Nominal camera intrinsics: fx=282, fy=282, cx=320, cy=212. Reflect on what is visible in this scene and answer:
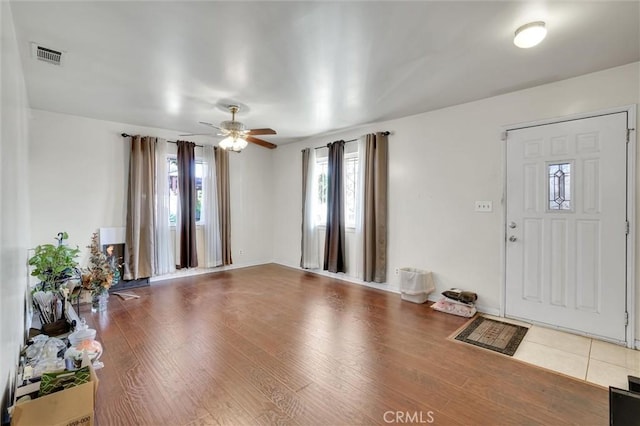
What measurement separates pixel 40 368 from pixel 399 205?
4272mm

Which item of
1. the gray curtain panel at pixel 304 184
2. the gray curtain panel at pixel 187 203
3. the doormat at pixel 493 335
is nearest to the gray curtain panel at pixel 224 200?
the gray curtain panel at pixel 187 203

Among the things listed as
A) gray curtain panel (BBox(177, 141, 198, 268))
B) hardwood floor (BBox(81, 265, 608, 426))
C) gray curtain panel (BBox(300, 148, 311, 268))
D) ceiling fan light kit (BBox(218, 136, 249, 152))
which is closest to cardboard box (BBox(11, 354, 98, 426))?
hardwood floor (BBox(81, 265, 608, 426))

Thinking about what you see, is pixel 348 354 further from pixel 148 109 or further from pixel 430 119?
pixel 148 109

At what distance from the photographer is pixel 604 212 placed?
2848 millimetres

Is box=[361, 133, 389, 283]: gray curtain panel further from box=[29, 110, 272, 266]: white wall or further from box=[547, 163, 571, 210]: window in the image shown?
box=[29, 110, 272, 266]: white wall

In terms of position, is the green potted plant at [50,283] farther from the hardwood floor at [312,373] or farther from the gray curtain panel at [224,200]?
the gray curtain panel at [224,200]

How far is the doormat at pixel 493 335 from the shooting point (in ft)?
8.96

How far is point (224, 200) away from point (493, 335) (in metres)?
4.95

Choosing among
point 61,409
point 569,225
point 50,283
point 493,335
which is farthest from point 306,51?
point 50,283

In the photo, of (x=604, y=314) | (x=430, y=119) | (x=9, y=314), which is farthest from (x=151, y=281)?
(x=604, y=314)

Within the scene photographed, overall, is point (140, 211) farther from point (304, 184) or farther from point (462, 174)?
point (462, 174)

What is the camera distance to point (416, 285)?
3.94m

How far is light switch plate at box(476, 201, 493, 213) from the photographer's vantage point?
11.7 ft
